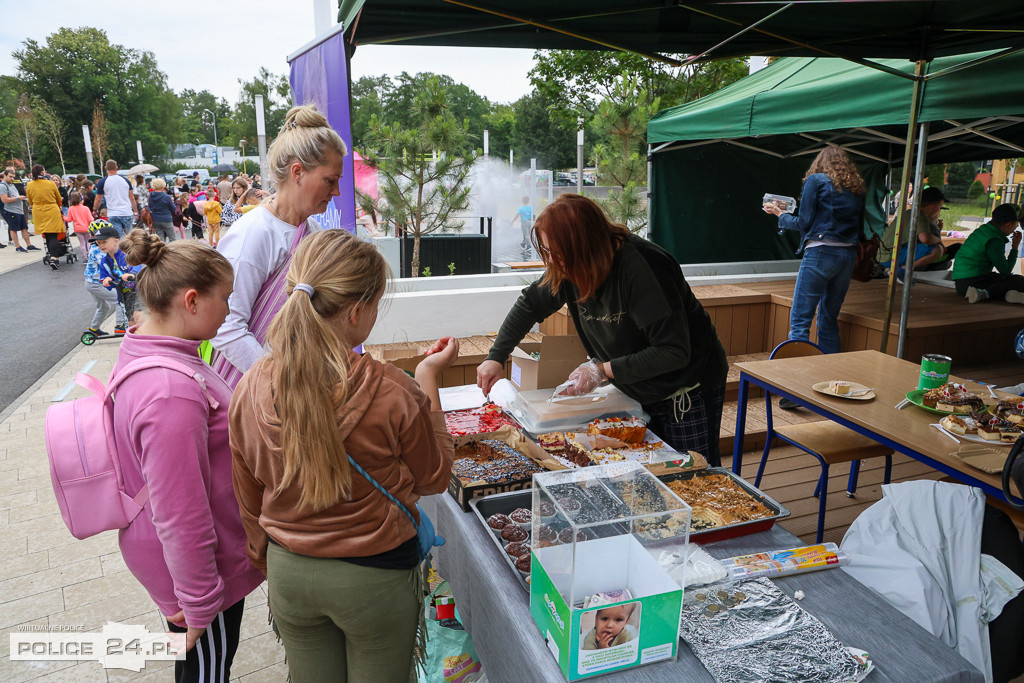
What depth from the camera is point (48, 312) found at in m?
8.48

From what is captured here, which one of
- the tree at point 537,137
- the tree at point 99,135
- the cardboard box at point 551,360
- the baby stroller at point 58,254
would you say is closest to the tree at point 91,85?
the tree at point 99,135

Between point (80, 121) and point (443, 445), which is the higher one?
point (80, 121)

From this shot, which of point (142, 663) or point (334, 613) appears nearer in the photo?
point (334, 613)

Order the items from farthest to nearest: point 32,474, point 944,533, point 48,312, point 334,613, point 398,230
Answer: point 398,230 → point 48,312 → point 32,474 → point 944,533 → point 334,613

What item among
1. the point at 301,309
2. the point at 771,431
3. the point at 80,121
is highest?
the point at 80,121

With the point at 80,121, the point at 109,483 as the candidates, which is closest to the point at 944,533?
the point at 109,483

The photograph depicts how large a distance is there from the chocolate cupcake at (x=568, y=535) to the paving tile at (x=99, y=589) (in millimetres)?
2343

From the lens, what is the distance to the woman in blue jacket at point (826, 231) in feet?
14.0

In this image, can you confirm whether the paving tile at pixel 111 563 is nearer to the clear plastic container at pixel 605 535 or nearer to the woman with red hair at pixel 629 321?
the woman with red hair at pixel 629 321

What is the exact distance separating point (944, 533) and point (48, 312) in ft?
32.7

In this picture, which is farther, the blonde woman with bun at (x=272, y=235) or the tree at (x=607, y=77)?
the tree at (x=607, y=77)

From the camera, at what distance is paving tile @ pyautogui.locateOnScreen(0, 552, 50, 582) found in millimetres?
2877

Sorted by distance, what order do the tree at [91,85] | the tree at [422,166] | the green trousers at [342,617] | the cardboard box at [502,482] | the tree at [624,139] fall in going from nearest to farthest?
the green trousers at [342,617]
the cardboard box at [502,482]
the tree at [422,166]
the tree at [624,139]
the tree at [91,85]

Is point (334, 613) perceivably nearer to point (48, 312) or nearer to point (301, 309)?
point (301, 309)
